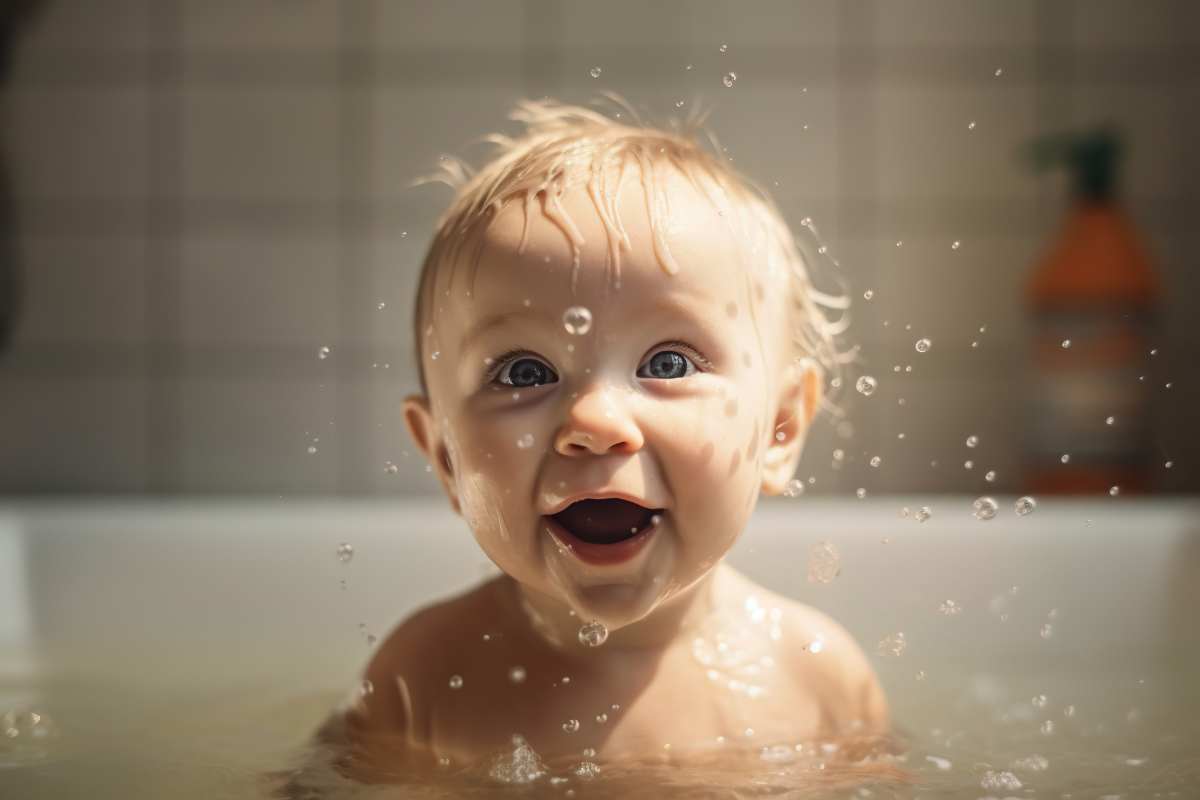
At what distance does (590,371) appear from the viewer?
30.1 inches

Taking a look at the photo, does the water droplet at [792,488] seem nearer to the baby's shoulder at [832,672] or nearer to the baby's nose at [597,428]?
the baby's shoulder at [832,672]

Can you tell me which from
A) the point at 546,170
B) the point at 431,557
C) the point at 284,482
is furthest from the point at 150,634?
the point at 546,170

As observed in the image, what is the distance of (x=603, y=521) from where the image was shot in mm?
784

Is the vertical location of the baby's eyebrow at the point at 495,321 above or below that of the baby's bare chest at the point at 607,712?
above

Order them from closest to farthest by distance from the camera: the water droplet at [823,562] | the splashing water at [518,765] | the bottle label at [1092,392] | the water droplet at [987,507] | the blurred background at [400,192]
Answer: the splashing water at [518,765] → the water droplet at [987,507] → the water droplet at [823,562] → the bottle label at [1092,392] → the blurred background at [400,192]

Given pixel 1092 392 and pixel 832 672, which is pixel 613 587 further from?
pixel 1092 392

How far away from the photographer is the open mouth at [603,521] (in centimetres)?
78

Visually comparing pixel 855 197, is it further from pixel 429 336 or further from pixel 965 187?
pixel 429 336

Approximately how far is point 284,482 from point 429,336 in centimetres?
128

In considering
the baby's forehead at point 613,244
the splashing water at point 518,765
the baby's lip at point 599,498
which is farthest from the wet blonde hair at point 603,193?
the splashing water at point 518,765

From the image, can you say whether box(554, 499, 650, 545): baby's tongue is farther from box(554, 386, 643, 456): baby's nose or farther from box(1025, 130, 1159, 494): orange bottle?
box(1025, 130, 1159, 494): orange bottle

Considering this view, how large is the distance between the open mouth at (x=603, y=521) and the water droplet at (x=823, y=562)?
2.45 feet

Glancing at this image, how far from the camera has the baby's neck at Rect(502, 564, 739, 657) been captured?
0.92 metres

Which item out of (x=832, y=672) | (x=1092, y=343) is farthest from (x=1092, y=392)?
(x=832, y=672)
